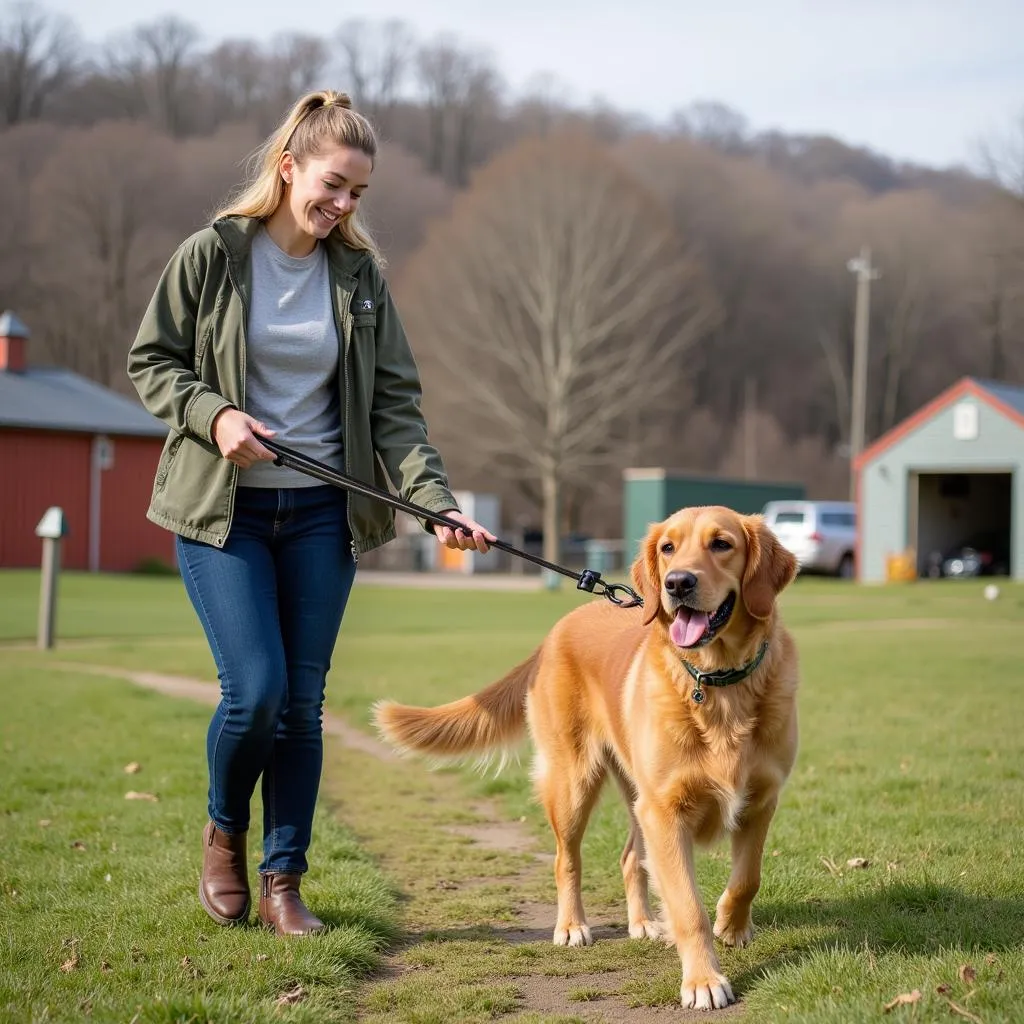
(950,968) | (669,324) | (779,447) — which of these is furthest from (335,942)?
(779,447)

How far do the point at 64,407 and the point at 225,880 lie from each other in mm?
34049

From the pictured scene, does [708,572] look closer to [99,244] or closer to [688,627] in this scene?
[688,627]

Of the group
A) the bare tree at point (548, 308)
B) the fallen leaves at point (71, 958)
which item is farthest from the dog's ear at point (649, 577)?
the bare tree at point (548, 308)

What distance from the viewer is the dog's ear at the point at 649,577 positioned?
162 inches

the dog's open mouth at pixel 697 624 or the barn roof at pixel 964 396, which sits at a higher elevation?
the barn roof at pixel 964 396

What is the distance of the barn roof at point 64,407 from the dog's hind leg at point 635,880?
3257 cm

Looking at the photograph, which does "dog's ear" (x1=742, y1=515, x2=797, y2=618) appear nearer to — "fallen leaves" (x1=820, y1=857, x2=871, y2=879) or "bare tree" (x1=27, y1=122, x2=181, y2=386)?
"fallen leaves" (x1=820, y1=857, x2=871, y2=879)

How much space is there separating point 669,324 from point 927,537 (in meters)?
18.8

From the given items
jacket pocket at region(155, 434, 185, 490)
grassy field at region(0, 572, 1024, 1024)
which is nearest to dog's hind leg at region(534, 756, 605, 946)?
grassy field at region(0, 572, 1024, 1024)

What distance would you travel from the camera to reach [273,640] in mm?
3961

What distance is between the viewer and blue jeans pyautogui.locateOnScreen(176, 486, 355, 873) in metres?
3.93

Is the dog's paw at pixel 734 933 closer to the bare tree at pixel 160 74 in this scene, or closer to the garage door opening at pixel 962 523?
the garage door opening at pixel 962 523

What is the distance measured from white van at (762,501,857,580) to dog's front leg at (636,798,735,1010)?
33.2 metres

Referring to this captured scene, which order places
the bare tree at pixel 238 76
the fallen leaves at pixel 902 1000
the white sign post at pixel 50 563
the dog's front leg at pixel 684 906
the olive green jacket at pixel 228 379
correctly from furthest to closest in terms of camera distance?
1. the bare tree at pixel 238 76
2. the white sign post at pixel 50 563
3. the olive green jacket at pixel 228 379
4. the dog's front leg at pixel 684 906
5. the fallen leaves at pixel 902 1000
